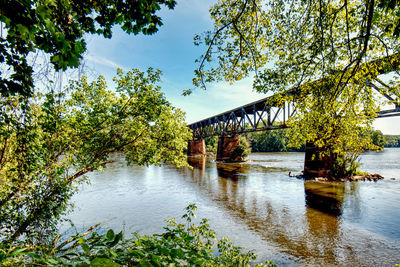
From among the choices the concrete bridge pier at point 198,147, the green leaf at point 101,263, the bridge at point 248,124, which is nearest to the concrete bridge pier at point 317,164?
the bridge at point 248,124

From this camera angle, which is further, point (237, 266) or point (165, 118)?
point (165, 118)

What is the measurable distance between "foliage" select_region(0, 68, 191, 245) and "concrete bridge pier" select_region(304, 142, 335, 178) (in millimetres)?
17486

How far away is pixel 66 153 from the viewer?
5793 millimetres

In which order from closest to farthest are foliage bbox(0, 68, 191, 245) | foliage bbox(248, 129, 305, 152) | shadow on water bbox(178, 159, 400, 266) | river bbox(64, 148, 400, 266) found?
foliage bbox(0, 68, 191, 245) < shadow on water bbox(178, 159, 400, 266) < river bbox(64, 148, 400, 266) < foliage bbox(248, 129, 305, 152)

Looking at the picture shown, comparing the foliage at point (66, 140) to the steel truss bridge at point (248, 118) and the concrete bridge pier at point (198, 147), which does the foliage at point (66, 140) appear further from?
the concrete bridge pier at point (198, 147)

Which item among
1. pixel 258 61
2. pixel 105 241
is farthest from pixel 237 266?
pixel 258 61

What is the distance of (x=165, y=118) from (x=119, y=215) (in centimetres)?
710

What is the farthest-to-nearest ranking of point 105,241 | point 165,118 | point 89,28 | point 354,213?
1. point 354,213
2. point 165,118
3. point 89,28
4. point 105,241

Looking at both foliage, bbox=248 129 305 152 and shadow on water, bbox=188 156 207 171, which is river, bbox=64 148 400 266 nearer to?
shadow on water, bbox=188 156 207 171

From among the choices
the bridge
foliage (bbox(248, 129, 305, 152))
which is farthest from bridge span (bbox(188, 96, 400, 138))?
foliage (bbox(248, 129, 305, 152))

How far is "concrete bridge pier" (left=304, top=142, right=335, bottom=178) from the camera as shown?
20672 millimetres

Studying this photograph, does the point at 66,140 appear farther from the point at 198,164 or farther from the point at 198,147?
the point at 198,147

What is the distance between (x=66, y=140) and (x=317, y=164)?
74.0 feet

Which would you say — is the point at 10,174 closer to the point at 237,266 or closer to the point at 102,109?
the point at 102,109
